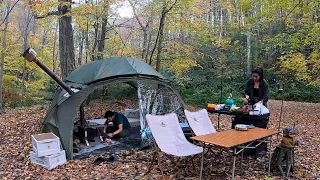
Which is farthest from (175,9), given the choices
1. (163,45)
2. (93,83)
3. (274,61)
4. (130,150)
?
(274,61)

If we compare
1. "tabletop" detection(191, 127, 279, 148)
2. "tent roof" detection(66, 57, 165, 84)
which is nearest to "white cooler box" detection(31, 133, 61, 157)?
"tent roof" detection(66, 57, 165, 84)

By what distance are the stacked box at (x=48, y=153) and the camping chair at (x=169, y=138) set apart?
1368mm

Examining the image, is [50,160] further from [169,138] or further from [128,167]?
[169,138]

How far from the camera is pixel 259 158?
4230mm

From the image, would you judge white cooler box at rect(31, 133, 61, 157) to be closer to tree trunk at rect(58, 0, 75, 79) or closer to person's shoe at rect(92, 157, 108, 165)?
person's shoe at rect(92, 157, 108, 165)

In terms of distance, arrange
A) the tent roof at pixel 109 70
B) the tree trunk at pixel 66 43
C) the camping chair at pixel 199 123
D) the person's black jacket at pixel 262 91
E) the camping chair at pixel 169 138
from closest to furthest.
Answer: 1. the camping chair at pixel 169 138
2. the camping chair at pixel 199 123
3. the person's black jacket at pixel 262 91
4. the tent roof at pixel 109 70
5. the tree trunk at pixel 66 43

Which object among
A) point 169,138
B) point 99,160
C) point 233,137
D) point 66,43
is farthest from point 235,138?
point 66,43

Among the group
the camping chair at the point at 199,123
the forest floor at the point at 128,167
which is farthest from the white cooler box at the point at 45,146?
the camping chair at the point at 199,123

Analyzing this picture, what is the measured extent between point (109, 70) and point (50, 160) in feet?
6.65

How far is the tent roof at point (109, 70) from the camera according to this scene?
5.09 metres

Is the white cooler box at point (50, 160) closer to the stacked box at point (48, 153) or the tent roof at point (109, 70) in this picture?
the stacked box at point (48, 153)

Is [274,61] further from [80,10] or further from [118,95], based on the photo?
[80,10]

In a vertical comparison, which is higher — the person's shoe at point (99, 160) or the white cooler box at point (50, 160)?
the white cooler box at point (50, 160)

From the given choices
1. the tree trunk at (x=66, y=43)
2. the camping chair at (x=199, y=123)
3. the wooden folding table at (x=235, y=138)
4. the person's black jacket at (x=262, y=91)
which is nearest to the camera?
the wooden folding table at (x=235, y=138)
